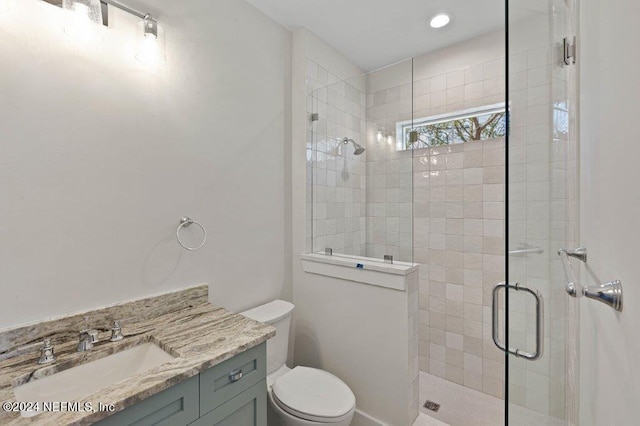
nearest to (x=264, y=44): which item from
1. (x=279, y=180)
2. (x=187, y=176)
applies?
(x=279, y=180)

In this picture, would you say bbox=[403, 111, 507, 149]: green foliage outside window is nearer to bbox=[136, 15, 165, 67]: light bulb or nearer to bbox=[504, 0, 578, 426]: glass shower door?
bbox=[504, 0, 578, 426]: glass shower door

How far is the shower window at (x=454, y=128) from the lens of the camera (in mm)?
1948

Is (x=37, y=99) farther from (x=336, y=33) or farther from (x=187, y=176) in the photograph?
(x=336, y=33)

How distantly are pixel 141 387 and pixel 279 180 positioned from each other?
4.86 ft

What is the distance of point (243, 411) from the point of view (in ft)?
3.85

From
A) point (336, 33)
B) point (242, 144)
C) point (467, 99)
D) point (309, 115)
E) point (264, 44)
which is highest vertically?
point (336, 33)

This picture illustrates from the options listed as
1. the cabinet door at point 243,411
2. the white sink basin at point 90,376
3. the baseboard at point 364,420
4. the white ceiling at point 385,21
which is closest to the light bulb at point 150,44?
the white ceiling at point 385,21

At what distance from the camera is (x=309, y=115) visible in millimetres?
2145

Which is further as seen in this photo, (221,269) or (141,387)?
(221,269)

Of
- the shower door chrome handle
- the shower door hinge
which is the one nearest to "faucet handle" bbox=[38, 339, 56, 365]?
the shower door chrome handle

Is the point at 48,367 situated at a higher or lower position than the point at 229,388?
higher

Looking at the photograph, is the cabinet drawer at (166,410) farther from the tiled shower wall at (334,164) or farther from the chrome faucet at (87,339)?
the tiled shower wall at (334,164)

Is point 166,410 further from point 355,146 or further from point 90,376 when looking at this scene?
point 355,146

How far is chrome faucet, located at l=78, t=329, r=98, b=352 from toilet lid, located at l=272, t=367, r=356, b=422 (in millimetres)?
912
